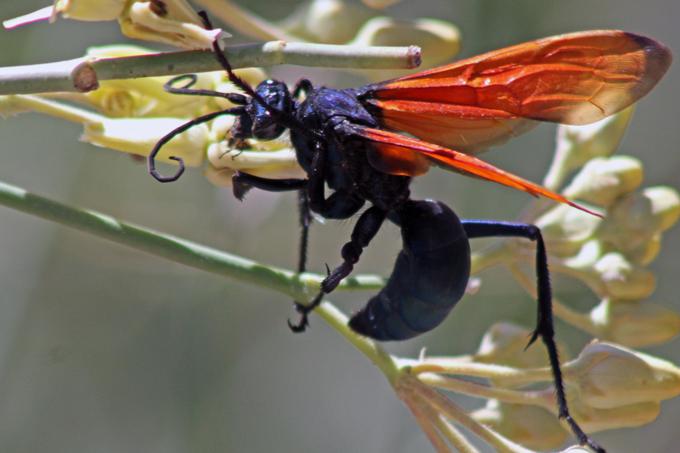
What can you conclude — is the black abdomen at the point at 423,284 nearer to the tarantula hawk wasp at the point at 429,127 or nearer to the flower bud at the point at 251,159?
the tarantula hawk wasp at the point at 429,127

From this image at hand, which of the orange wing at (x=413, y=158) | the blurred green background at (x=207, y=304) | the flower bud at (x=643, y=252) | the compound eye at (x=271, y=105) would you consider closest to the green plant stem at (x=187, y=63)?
the orange wing at (x=413, y=158)

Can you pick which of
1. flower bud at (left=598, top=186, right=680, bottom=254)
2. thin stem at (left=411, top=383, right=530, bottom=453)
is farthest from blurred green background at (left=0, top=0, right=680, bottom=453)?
thin stem at (left=411, top=383, right=530, bottom=453)

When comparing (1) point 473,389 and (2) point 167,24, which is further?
(1) point 473,389

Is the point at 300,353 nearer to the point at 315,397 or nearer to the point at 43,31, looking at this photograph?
the point at 315,397

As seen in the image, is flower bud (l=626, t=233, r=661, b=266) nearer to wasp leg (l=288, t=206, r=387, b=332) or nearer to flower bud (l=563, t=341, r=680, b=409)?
flower bud (l=563, t=341, r=680, b=409)

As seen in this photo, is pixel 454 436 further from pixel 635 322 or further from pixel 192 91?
pixel 192 91

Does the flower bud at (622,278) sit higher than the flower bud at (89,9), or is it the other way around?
the flower bud at (89,9)

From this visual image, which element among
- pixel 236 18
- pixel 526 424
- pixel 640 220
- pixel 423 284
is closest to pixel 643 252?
pixel 640 220
